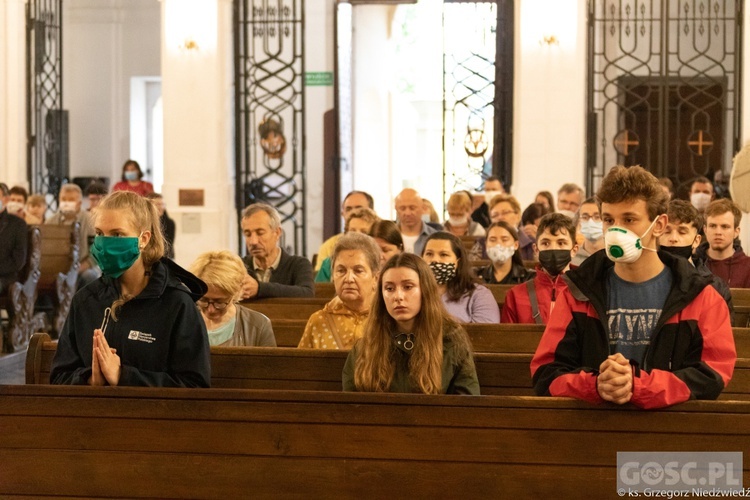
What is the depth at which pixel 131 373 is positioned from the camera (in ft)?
13.4

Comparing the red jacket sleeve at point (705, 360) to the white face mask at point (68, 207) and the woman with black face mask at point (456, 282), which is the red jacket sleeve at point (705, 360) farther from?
the white face mask at point (68, 207)

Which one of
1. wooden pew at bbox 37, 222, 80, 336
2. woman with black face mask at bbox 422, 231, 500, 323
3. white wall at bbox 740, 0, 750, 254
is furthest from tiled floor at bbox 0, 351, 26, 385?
white wall at bbox 740, 0, 750, 254

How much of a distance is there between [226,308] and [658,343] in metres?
2.39

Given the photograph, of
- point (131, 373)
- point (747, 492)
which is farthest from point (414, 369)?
point (747, 492)

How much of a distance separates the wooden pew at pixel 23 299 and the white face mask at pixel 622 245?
26.9 ft

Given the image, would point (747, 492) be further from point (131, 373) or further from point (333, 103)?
point (333, 103)

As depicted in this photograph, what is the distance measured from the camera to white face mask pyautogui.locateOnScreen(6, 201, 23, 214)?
13666 mm

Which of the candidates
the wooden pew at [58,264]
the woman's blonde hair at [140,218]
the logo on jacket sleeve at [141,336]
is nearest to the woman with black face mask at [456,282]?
the woman's blonde hair at [140,218]

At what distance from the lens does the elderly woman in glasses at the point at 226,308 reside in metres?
5.43

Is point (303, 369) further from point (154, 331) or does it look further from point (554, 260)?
point (554, 260)

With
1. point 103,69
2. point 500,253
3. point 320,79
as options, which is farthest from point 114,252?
point 103,69

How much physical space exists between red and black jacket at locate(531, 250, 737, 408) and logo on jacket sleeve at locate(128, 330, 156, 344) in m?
1.34

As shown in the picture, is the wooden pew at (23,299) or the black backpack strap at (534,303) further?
the wooden pew at (23,299)

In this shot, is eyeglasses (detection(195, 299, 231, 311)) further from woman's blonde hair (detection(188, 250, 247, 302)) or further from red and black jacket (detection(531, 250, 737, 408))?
red and black jacket (detection(531, 250, 737, 408))
